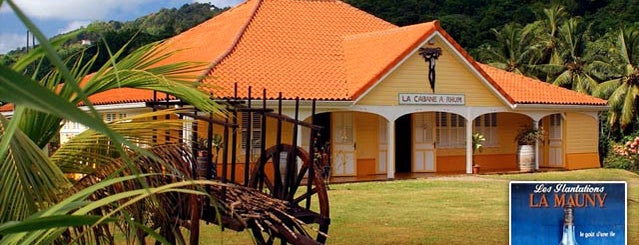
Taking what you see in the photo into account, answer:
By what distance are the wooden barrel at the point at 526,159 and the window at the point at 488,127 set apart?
1.27m

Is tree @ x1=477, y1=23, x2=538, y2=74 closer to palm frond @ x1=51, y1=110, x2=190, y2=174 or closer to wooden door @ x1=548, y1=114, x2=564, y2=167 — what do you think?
wooden door @ x1=548, y1=114, x2=564, y2=167

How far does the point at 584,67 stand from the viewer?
129 feet

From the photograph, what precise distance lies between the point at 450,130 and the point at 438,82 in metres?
2.12

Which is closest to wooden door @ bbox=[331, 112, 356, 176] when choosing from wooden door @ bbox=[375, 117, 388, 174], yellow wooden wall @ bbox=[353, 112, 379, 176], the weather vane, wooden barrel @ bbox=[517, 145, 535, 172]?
yellow wooden wall @ bbox=[353, 112, 379, 176]

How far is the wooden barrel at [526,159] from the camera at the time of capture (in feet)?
77.5

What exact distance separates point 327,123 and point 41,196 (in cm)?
1858

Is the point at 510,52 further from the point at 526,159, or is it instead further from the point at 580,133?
the point at 526,159

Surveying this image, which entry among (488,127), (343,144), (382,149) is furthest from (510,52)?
(343,144)

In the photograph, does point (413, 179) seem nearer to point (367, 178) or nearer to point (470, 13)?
point (367, 178)

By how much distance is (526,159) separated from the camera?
23.6 m

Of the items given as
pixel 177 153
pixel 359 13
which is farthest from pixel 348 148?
pixel 177 153

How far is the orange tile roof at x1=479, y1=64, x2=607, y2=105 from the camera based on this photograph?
78.9 feet

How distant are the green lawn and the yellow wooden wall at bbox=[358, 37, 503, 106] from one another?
229cm

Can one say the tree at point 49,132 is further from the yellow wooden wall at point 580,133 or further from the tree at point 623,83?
the tree at point 623,83
